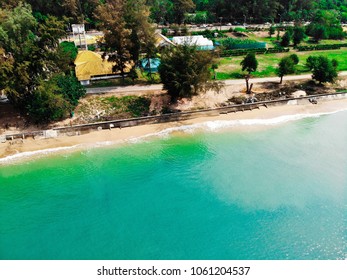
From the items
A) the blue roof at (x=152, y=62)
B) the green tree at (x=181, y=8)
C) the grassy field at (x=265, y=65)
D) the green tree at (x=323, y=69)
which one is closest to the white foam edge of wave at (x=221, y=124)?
the green tree at (x=323, y=69)

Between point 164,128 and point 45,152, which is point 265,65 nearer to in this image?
point 164,128

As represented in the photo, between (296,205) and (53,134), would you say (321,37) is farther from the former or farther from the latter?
(53,134)

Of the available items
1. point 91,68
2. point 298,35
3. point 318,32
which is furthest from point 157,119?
point 318,32

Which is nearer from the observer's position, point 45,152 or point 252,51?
point 45,152

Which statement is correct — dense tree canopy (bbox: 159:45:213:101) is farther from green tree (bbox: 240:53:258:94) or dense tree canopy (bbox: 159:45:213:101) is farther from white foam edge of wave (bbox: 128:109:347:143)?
green tree (bbox: 240:53:258:94)

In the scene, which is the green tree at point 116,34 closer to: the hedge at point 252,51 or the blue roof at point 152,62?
the blue roof at point 152,62

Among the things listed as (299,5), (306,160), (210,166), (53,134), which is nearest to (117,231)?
(210,166)

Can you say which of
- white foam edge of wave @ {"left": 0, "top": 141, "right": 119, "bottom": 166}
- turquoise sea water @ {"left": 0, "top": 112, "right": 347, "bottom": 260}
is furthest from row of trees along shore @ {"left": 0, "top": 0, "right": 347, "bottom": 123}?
turquoise sea water @ {"left": 0, "top": 112, "right": 347, "bottom": 260}
